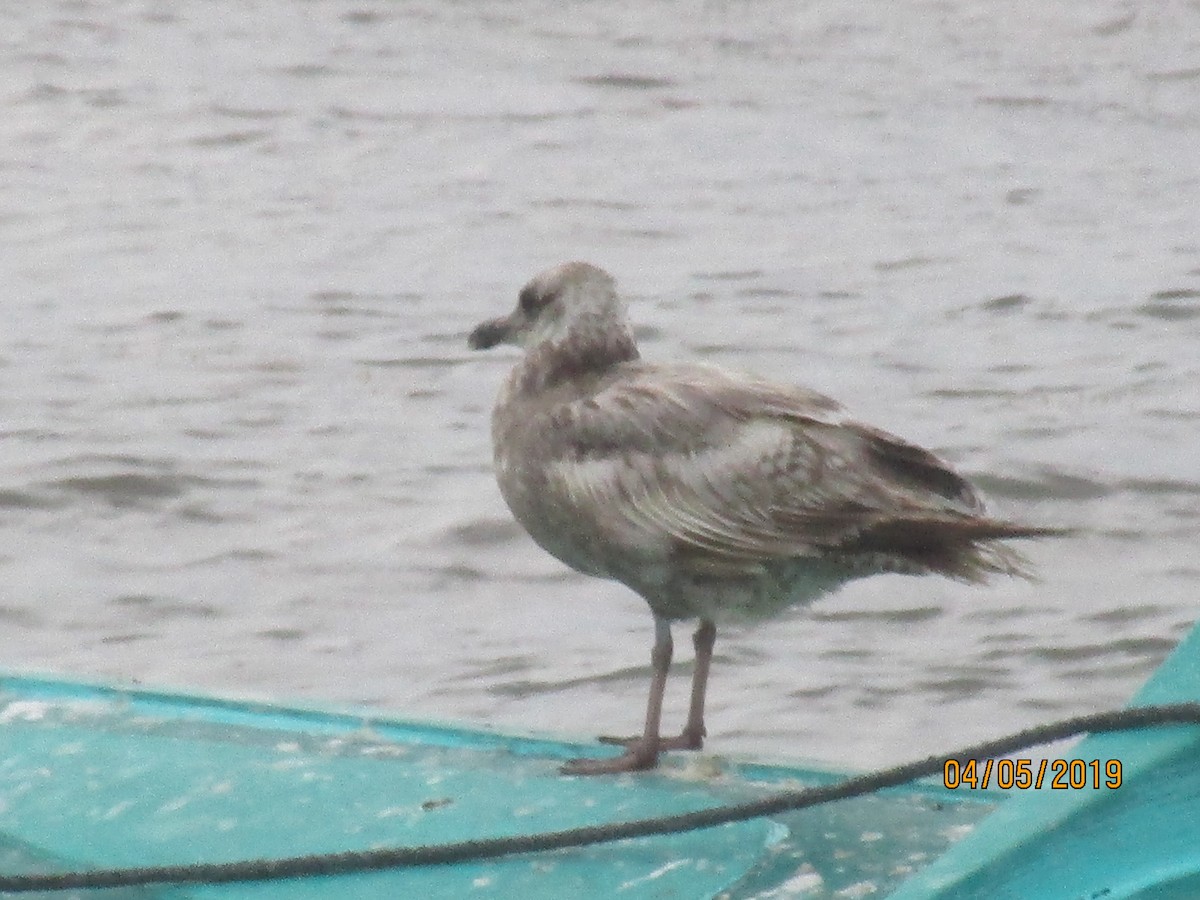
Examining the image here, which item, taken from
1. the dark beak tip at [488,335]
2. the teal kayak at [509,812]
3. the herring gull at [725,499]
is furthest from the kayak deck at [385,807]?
the dark beak tip at [488,335]

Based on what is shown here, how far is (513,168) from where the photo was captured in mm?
12555

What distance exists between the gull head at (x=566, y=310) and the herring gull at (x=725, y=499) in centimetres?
16

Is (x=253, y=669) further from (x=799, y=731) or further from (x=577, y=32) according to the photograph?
(x=577, y=32)

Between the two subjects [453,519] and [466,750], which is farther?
[453,519]

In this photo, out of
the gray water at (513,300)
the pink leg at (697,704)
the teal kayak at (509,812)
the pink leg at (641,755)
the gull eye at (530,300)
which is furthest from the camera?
the gray water at (513,300)

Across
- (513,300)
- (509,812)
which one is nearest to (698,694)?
(509,812)

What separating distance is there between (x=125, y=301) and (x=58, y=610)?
3.36m

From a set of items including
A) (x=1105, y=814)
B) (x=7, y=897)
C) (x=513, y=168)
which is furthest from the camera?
Result: (x=513, y=168)

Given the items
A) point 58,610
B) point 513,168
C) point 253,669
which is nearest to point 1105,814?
point 253,669

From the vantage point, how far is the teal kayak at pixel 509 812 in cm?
347

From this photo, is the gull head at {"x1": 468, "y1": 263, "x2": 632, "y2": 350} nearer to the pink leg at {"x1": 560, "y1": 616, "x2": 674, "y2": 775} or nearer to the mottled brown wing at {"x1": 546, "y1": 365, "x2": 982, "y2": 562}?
the mottled brown wing at {"x1": 546, "y1": 365, "x2": 982, "y2": 562}
